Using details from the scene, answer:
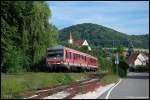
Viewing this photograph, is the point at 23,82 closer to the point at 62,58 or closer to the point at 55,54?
the point at 62,58

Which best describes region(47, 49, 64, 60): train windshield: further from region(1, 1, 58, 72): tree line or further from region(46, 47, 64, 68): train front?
region(1, 1, 58, 72): tree line

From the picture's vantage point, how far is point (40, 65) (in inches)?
2021

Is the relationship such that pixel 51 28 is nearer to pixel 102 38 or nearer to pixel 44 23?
pixel 44 23

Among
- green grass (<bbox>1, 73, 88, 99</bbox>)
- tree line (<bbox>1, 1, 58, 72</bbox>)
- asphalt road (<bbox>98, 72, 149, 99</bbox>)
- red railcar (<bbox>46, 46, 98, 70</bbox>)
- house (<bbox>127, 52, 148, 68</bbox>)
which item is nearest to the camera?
asphalt road (<bbox>98, 72, 149, 99</bbox>)

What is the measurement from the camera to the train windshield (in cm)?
4812

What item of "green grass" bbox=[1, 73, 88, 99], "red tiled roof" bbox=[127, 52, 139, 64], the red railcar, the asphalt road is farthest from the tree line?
"red tiled roof" bbox=[127, 52, 139, 64]

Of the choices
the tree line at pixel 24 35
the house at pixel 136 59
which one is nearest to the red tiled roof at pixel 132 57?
the house at pixel 136 59

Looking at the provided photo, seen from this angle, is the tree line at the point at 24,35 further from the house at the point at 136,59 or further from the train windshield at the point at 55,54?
the house at the point at 136,59

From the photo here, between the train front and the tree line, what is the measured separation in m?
0.73

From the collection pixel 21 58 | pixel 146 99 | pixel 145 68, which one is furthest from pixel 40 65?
pixel 145 68

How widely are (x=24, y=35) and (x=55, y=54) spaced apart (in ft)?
16.9

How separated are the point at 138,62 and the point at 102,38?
4695cm

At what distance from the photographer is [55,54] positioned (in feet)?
161

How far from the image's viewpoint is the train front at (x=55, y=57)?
48.1 metres
